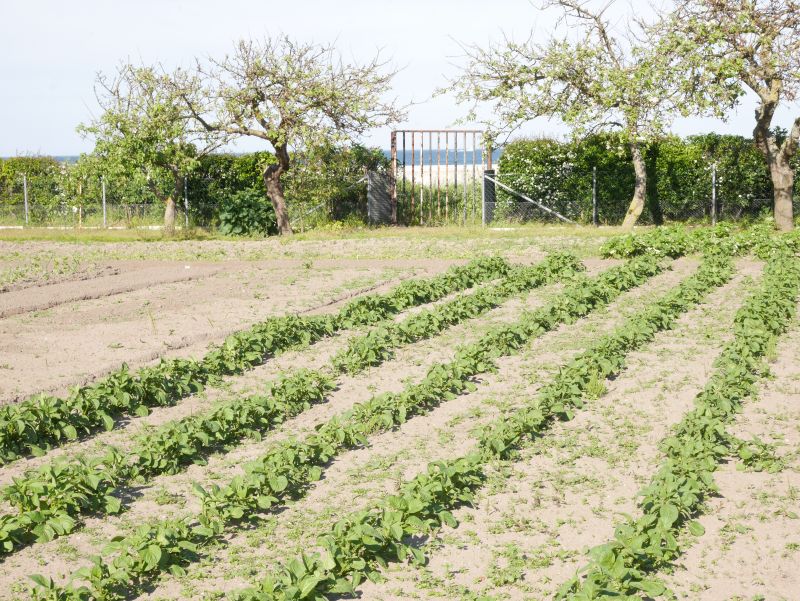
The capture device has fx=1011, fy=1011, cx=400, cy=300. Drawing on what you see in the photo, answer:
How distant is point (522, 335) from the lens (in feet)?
32.6

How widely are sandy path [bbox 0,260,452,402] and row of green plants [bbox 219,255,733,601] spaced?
3.67m

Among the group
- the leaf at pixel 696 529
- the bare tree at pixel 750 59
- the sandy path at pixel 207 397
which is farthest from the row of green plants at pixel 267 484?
the bare tree at pixel 750 59

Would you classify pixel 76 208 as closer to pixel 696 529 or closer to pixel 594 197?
pixel 594 197

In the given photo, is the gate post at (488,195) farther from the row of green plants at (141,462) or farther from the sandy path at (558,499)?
the sandy path at (558,499)

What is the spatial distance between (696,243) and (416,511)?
40.2 ft

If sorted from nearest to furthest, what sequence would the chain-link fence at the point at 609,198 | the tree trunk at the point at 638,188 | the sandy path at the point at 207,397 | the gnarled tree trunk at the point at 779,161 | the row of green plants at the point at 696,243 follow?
1. the sandy path at the point at 207,397
2. the row of green plants at the point at 696,243
3. the gnarled tree trunk at the point at 779,161
4. the tree trunk at the point at 638,188
5. the chain-link fence at the point at 609,198

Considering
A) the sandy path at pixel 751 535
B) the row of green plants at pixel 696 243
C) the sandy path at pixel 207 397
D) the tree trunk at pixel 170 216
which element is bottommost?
the sandy path at pixel 751 535

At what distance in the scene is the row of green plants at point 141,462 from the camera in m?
5.51

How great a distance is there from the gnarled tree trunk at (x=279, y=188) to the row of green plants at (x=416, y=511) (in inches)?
523

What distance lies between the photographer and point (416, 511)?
5.41 m

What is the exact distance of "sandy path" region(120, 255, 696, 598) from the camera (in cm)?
511

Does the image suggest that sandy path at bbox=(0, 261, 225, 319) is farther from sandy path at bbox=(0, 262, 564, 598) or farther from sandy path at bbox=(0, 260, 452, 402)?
sandy path at bbox=(0, 262, 564, 598)

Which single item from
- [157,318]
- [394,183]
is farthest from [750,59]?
[157,318]

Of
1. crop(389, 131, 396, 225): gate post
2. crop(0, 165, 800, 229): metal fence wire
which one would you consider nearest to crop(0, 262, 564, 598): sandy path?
crop(0, 165, 800, 229): metal fence wire
